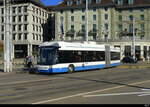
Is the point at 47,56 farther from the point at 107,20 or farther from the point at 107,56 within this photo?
the point at 107,20

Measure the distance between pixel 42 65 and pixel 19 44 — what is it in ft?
209

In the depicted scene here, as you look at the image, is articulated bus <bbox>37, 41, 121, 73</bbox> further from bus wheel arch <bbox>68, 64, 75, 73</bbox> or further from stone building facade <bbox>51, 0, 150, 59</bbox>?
stone building facade <bbox>51, 0, 150, 59</bbox>

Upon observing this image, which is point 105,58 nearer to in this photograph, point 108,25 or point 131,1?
point 108,25

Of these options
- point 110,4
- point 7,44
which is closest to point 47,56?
point 7,44

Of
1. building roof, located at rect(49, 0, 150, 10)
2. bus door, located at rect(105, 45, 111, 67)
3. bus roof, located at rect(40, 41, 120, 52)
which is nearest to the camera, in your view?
bus roof, located at rect(40, 41, 120, 52)

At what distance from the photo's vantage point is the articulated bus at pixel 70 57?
69.7 ft

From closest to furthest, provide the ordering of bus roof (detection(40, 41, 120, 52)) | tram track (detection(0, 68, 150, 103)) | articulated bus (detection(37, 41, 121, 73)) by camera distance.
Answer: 1. tram track (detection(0, 68, 150, 103))
2. articulated bus (detection(37, 41, 121, 73))
3. bus roof (detection(40, 41, 120, 52))

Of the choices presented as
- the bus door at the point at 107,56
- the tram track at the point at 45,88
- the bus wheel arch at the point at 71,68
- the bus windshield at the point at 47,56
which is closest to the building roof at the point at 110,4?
the bus door at the point at 107,56

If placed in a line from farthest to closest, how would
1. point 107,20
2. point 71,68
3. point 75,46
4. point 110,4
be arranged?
1. point 107,20
2. point 110,4
3. point 75,46
4. point 71,68

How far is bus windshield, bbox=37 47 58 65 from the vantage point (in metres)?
21.1

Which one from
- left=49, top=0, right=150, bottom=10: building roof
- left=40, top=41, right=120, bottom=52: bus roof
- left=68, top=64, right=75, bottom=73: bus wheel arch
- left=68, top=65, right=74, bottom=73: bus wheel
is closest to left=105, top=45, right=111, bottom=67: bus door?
left=40, top=41, right=120, bottom=52: bus roof

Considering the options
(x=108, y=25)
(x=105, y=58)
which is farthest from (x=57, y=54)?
(x=108, y=25)

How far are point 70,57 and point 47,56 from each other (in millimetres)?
2521

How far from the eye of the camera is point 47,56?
70.2 ft
